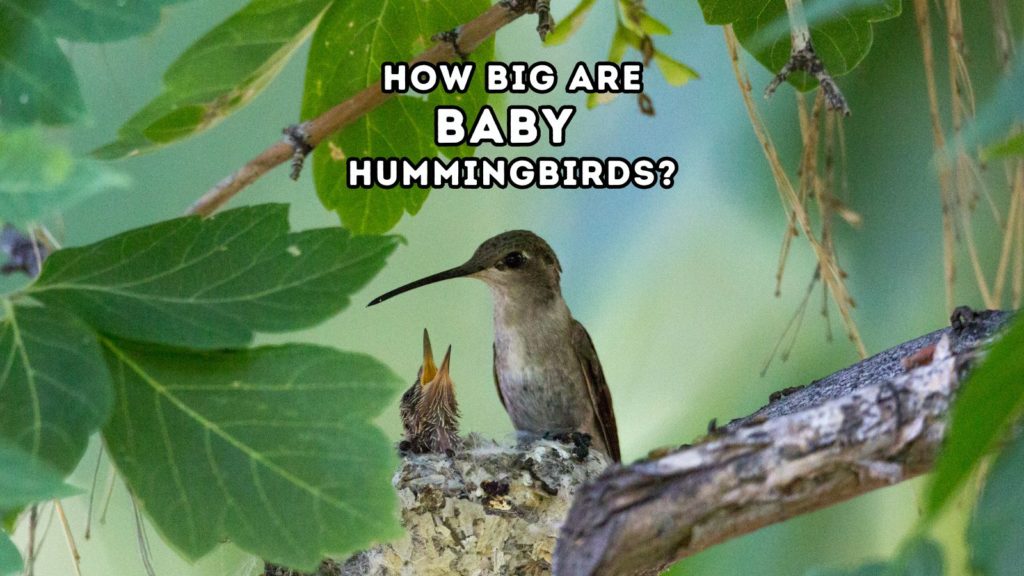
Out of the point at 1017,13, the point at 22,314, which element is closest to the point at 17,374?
the point at 22,314

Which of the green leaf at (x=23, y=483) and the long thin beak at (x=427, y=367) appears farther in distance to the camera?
the long thin beak at (x=427, y=367)

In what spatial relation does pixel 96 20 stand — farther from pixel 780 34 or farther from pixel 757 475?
pixel 780 34

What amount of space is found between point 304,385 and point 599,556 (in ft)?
1.09

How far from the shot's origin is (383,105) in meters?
1.33

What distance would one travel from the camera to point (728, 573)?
229 centimetres

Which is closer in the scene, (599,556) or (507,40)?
(599,556)

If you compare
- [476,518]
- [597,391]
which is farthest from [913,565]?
[597,391]

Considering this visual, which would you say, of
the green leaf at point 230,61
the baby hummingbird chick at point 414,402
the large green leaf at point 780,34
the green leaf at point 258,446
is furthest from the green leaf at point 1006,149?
the baby hummingbird chick at point 414,402

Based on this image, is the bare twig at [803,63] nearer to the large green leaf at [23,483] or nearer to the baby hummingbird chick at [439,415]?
the large green leaf at [23,483]

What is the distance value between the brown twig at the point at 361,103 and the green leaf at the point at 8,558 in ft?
1.31

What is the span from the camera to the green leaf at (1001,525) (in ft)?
1.20

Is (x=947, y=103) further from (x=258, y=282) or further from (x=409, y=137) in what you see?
(x=258, y=282)

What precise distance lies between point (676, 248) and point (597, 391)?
49 cm

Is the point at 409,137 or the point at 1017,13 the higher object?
the point at 1017,13
